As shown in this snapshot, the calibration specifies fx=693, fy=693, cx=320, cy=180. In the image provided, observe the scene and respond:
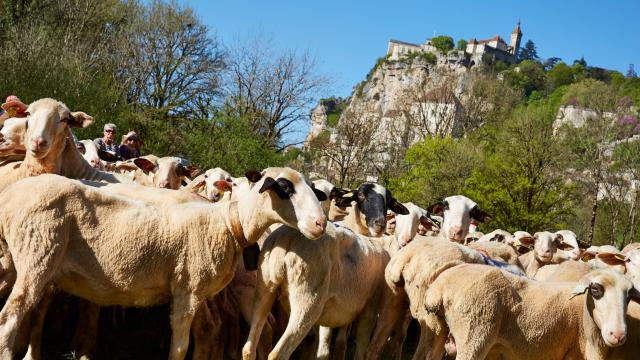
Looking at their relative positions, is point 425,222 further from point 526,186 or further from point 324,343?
point 526,186

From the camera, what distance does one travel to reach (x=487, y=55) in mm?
170875

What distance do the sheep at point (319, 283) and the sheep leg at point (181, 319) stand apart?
1.89 feet

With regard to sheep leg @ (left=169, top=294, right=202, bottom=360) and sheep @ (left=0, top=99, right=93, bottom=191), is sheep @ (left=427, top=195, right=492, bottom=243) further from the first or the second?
sheep @ (left=0, top=99, right=93, bottom=191)

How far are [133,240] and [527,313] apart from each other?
3.70 metres

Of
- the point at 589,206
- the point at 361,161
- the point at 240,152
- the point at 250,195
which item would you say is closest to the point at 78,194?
the point at 250,195

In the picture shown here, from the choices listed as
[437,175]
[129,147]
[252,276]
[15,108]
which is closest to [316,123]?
[437,175]

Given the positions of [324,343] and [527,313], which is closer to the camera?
[527,313]

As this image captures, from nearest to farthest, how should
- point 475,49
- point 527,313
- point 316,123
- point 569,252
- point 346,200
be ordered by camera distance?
1. point 527,313
2. point 346,200
3. point 569,252
4. point 316,123
5. point 475,49

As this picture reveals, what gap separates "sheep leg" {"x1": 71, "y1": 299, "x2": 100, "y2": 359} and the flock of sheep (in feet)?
0.08

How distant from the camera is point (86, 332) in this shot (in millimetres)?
7453

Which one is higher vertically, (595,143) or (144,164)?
(595,143)

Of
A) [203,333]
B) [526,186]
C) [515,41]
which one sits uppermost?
[515,41]

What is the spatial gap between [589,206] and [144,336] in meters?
49.3

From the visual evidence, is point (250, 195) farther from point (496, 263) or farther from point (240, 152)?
point (240, 152)
